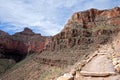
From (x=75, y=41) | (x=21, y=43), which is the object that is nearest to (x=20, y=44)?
(x=21, y=43)

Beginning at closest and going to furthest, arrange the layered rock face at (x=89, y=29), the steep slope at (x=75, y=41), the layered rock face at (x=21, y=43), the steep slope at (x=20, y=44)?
the steep slope at (x=75, y=41), the layered rock face at (x=89, y=29), the steep slope at (x=20, y=44), the layered rock face at (x=21, y=43)

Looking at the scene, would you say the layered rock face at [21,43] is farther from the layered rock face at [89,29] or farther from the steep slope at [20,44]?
the layered rock face at [89,29]

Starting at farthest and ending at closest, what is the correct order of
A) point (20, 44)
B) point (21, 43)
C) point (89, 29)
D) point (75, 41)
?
point (21, 43) → point (20, 44) → point (89, 29) → point (75, 41)

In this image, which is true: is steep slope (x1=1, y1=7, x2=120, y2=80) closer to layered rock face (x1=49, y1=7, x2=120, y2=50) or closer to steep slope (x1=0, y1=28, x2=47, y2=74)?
layered rock face (x1=49, y1=7, x2=120, y2=50)

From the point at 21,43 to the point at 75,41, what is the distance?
8623 cm

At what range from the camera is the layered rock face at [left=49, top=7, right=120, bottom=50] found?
265 feet

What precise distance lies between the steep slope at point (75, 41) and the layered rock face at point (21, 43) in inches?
2134

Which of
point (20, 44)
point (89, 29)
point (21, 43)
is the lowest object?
point (20, 44)

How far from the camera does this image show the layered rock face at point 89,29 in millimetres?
80875

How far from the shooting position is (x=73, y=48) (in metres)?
78.6

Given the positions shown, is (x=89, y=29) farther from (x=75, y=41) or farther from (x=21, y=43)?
(x=21, y=43)

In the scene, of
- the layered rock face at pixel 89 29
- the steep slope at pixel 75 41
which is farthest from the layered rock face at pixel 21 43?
the steep slope at pixel 75 41

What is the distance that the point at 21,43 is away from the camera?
163 metres

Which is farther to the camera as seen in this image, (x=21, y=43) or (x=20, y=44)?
(x=21, y=43)
